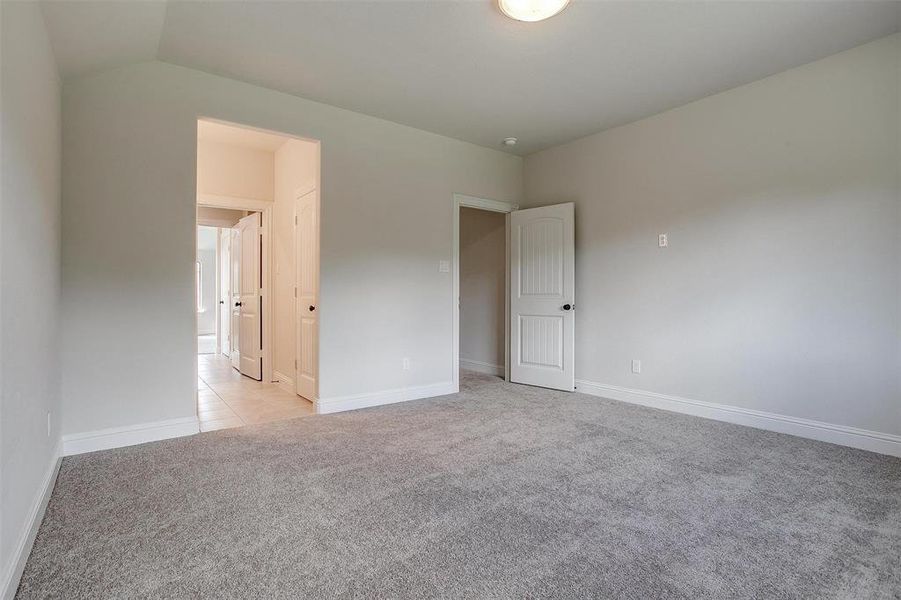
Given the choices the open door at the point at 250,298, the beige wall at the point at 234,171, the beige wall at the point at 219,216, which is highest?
the beige wall at the point at 234,171

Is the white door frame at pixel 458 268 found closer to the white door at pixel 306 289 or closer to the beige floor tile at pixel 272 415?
the white door at pixel 306 289

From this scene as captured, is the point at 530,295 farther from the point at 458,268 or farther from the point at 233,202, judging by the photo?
the point at 233,202

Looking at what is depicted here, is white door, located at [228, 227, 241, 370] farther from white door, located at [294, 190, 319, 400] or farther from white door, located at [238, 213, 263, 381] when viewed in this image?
white door, located at [294, 190, 319, 400]

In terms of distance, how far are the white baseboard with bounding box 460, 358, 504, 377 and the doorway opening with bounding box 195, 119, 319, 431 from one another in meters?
2.44

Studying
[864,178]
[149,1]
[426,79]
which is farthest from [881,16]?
[149,1]

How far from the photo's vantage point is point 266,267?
5207 mm

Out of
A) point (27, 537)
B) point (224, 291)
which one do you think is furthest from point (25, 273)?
point (224, 291)

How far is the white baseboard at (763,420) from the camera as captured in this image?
113 inches

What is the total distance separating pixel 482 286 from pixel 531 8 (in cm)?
393

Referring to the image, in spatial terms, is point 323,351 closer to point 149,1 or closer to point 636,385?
point 149,1

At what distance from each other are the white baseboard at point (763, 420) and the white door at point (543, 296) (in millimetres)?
473

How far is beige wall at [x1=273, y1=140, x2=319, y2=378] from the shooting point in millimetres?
4566

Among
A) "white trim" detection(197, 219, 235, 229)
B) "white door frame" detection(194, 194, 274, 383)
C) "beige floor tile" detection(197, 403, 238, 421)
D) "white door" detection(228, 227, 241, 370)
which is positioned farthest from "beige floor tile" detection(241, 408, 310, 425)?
"white trim" detection(197, 219, 235, 229)

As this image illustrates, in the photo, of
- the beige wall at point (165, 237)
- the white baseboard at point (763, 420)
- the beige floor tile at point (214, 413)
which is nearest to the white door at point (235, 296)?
the beige floor tile at point (214, 413)
